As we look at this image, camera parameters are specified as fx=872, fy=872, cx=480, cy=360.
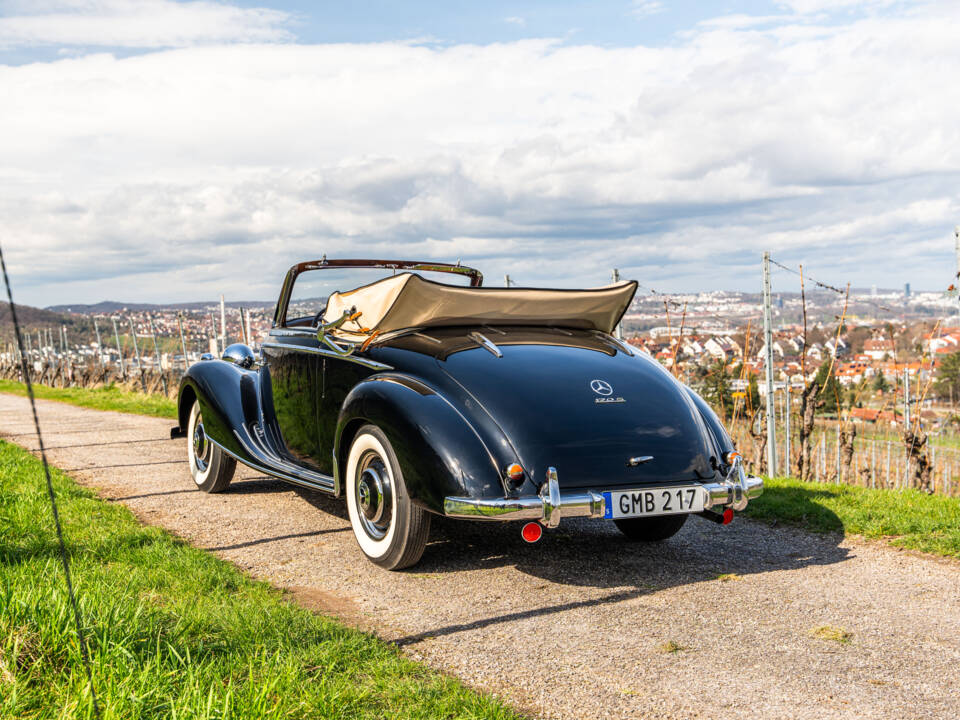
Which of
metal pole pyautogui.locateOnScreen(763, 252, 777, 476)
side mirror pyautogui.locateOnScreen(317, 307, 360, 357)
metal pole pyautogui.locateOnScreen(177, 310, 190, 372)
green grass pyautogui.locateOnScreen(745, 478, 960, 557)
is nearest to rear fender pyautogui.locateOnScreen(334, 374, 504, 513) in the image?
side mirror pyautogui.locateOnScreen(317, 307, 360, 357)

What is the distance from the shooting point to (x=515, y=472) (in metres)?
3.98

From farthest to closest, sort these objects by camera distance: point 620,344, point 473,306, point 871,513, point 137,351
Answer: point 137,351 < point 871,513 < point 620,344 < point 473,306

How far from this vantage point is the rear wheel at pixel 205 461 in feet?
21.8

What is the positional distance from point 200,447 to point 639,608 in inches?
168

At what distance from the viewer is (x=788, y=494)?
6.43 meters

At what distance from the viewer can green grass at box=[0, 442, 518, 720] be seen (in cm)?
260

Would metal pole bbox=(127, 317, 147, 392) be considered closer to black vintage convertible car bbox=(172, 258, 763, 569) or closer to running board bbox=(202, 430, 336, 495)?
running board bbox=(202, 430, 336, 495)

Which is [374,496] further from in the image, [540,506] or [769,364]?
[769,364]

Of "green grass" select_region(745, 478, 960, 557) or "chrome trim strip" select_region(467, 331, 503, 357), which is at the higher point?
"chrome trim strip" select_region(467, 331, 503, 357)

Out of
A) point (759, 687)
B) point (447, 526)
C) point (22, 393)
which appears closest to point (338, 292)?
point (447, 526)

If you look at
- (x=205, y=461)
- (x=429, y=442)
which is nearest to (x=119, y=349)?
(x=205, y=461)

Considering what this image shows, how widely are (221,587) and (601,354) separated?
2.32m

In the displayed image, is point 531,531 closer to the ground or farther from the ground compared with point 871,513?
farther from the ground

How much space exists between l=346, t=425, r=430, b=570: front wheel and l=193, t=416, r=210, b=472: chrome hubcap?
2454 mm
